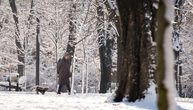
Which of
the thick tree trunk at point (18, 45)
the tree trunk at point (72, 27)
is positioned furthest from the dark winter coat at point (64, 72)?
the thick tree trunk at point (18, 45)

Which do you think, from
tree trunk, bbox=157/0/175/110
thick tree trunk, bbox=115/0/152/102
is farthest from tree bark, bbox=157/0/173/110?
thick tree trunk, bbox=115/0/152/102

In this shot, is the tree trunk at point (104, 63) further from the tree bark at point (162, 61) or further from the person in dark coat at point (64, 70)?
the tree bark at point (162, 61)

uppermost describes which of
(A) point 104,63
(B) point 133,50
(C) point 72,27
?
(C) point 72,27

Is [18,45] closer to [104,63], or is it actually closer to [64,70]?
[104,63]

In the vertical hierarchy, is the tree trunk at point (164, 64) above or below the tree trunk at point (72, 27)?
below

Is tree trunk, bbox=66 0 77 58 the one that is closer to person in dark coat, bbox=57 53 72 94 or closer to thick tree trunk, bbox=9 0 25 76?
thick tree trunk, bbox=9 0 25 76

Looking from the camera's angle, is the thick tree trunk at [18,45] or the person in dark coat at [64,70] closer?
the person in dark coat at [64,70]

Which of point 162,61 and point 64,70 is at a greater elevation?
point 64,70

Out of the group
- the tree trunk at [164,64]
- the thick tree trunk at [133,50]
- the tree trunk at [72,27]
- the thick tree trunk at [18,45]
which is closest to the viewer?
the tree trunk at [164,64]

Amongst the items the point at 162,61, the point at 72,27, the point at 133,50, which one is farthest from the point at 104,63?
the point at 162,61

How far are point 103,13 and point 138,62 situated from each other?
45.3 feet

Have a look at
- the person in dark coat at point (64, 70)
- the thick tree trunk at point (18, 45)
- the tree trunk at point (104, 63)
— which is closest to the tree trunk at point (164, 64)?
the person in dark coat at point (64, 70)

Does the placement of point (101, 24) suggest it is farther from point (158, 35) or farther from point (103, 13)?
point (158, 35)

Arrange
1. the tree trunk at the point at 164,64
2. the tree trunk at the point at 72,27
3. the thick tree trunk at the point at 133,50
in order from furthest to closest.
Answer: the tree trunk at the point at 72,27 → the thick tree trunk at the point at 133,50 → the tree trunk at the point at 164,64
